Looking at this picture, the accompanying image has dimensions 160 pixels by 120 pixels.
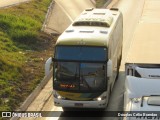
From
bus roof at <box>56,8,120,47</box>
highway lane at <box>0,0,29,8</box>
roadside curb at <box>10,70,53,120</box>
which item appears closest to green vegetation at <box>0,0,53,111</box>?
roadside curb at <box>10,70,53,120</box>

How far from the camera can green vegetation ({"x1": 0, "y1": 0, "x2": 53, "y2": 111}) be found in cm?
2083

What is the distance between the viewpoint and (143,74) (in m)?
17.1

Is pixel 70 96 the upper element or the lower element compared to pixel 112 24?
lower

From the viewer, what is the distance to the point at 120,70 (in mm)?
25203

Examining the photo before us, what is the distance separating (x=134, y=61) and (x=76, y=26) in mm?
4058

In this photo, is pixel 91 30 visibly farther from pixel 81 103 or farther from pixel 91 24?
pixel 81 103

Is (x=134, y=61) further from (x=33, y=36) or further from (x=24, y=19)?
(x=24, y=19)

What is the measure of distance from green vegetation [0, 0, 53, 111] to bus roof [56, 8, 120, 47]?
13.2 ft

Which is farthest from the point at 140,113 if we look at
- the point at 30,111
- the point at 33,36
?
the point at 33,36

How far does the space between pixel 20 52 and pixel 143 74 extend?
467 inches

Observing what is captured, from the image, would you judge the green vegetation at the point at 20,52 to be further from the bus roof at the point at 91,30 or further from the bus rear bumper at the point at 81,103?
the bus roof at the point at 91,30

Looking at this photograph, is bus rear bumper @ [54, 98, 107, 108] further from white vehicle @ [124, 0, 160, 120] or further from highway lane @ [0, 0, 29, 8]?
highway lane @ [0, 0, 29, 8]

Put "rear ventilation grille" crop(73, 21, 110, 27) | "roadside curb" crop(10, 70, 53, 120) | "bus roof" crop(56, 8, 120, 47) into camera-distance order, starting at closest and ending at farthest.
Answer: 1. "bus roof" crop(56, 8, 120, 47)
2. "roadside curb" crop(10, 70, 53, 120)
3. "rear ventilation grille" crop(73, 21, 110, 27)

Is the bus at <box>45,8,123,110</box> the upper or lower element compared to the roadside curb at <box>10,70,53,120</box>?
upper
